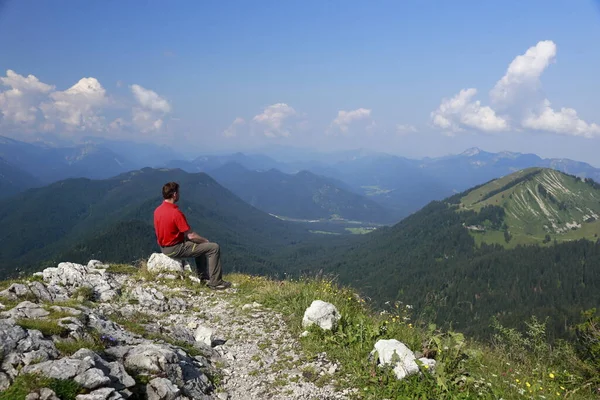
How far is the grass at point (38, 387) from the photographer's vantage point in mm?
4809

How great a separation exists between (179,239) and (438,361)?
410 inches

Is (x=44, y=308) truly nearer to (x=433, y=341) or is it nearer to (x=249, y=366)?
(x=249, y=366)

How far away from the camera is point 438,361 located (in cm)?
693

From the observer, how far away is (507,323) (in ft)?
467

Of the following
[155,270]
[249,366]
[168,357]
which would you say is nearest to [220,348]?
[249,366]

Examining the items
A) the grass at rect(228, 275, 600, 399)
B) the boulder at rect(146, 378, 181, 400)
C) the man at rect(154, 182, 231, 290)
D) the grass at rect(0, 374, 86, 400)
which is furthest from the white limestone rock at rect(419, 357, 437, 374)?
the man at rect(154, 182, 231, 290)

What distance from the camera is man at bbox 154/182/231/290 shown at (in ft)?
43.0

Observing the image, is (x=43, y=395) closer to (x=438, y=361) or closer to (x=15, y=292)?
(x=438, y=361)

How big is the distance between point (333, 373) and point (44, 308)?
264 inches

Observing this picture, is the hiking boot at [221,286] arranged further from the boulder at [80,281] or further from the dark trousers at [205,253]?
the boulder at [80,281]

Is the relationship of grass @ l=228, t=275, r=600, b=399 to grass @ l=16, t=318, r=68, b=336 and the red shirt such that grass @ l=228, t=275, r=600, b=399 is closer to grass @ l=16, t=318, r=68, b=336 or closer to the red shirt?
the red shirt

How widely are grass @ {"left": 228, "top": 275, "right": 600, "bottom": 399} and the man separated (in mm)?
3239

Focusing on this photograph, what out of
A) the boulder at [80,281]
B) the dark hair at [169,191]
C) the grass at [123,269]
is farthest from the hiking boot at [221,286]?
the grass at [123,269]

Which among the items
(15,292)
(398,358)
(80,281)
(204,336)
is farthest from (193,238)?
(398,358)
